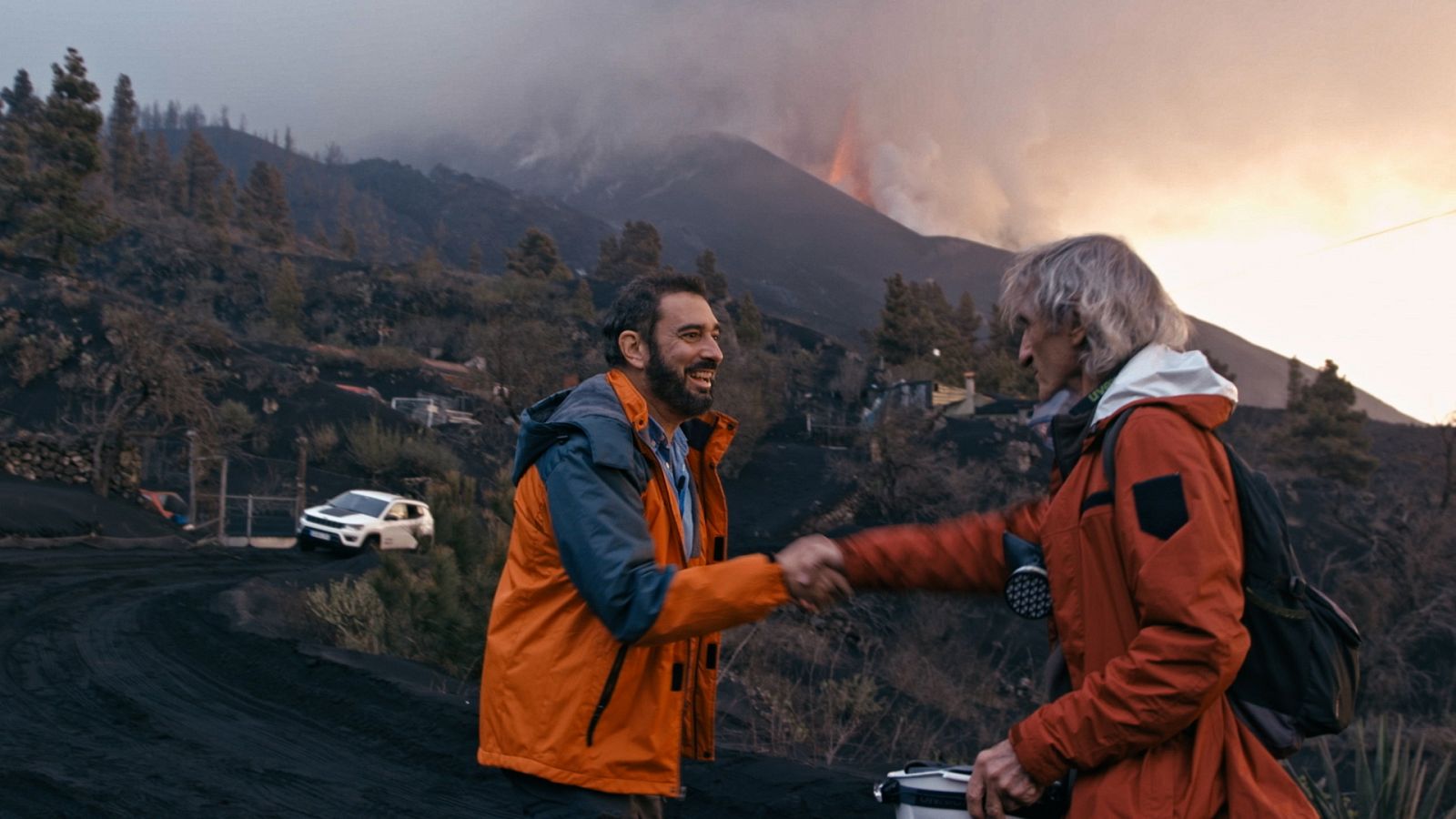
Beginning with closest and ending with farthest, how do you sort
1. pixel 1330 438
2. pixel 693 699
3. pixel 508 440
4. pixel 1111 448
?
1. pixel 1111 448
2. pixel 693 699
3. pixel 508 440
4. pixel 1330 438

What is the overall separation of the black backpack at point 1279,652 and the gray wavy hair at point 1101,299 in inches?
13.7

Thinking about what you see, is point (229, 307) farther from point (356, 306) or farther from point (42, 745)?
point (42, 745)

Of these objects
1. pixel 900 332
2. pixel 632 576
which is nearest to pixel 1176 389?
pixel 632 576

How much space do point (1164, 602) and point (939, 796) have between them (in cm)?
55

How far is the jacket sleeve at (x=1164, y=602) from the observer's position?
1.76m

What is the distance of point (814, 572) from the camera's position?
2219 mm

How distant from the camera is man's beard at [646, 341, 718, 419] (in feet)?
8.65

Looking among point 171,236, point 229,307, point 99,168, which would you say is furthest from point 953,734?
point 171,236

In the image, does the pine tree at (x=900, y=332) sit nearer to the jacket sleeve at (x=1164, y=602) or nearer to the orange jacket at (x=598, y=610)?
the orange jacket at (x=598, y=610)

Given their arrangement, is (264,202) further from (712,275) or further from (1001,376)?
(1001,376)

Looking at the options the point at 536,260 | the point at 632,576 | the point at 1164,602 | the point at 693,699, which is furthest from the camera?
the point at 536,260

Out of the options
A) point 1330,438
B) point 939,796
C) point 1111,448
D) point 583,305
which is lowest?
point 939,796

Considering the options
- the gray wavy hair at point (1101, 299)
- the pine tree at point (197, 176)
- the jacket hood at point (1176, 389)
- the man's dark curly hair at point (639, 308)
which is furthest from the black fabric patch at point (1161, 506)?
the pine tree at point (197, 176)

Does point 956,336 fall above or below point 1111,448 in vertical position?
above
